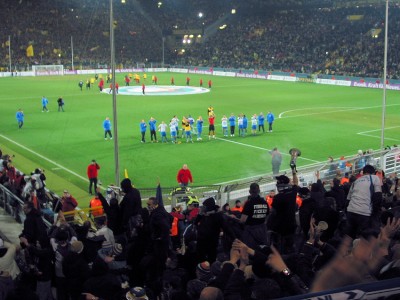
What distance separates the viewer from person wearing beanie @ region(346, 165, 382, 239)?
338 inches

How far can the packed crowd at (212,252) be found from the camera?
5.04 meters

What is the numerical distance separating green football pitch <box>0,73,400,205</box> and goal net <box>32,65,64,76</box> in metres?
21.5

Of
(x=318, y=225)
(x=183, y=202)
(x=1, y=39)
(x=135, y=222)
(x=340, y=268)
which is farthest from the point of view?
(x=1, y=39)

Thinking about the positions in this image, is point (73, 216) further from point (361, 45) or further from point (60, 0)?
point (60, 0)

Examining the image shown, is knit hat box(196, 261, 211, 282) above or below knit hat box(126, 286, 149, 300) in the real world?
below

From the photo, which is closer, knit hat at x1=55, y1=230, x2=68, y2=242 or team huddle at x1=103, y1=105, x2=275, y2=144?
knit hat at x1=55, y1=230, x2=68, y2=242

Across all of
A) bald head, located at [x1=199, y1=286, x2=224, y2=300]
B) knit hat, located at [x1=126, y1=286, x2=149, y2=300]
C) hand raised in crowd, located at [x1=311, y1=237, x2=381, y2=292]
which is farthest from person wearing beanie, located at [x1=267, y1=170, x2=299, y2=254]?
hand raised in crowd, located at [x1=311, y1=237, x2=381, y2=292]

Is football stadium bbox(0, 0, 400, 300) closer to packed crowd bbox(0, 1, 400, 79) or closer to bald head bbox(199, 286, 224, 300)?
bald head bbox(199, 286, 224, 300)

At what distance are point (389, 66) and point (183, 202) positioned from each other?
55509 mm

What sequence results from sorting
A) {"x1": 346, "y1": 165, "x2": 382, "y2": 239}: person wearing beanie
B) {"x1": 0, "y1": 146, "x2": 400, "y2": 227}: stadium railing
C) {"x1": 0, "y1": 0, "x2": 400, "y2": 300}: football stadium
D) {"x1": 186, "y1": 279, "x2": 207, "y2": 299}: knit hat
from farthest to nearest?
{"x1": 0, "y1": 146, "x2": 400, "y2": 227}: stadium railing < {"x1": 346, "y1": 165, "x2": 382, "y2": 239}: person wearing beanie < {"x1": 0, "y1": 0, "x2": 400, "y2": 300}: football stadium < {"x1": 186, "y1": 279, "x2": 207, "y2": 299}: knit hat

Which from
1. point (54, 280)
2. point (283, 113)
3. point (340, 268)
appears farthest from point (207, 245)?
point (283, 113)

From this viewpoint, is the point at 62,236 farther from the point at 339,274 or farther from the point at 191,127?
the point at 191,127

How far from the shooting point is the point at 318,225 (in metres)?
7.22

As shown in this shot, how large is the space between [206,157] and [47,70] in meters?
57.5
